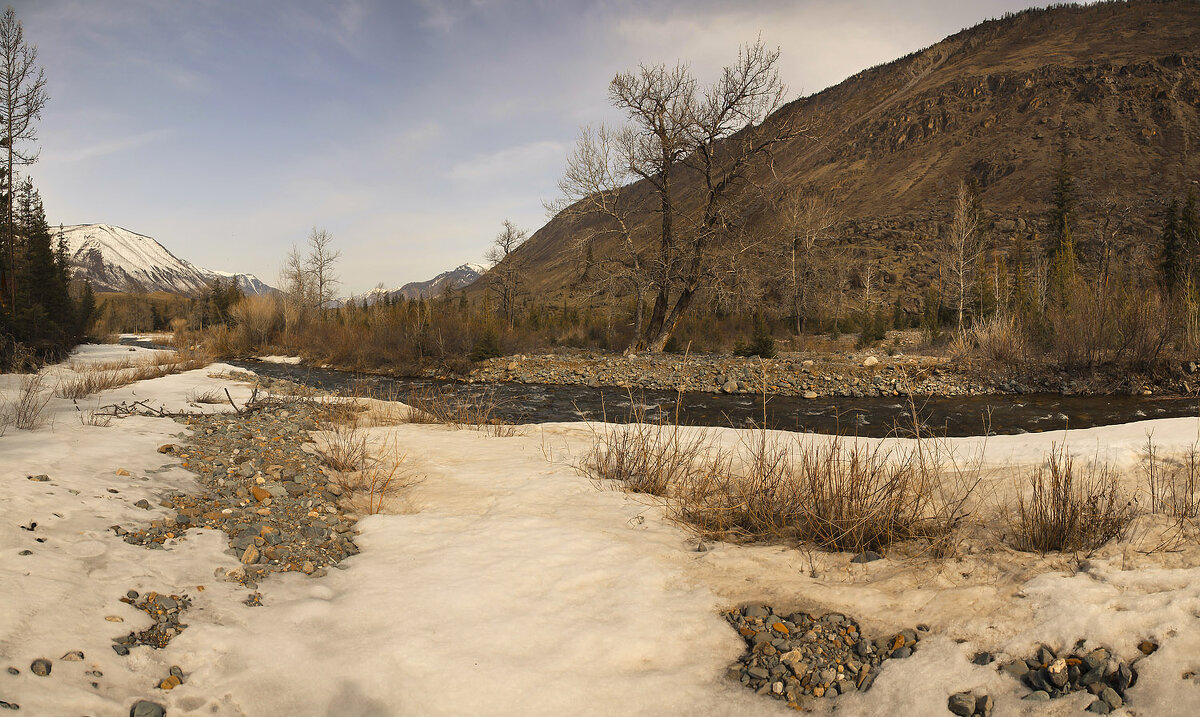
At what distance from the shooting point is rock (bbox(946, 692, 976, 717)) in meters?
1.61

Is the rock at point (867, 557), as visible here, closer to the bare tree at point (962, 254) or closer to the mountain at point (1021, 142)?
the mountain at point (1021, 142)

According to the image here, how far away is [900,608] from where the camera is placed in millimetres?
2244

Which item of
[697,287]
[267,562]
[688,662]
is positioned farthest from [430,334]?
[688,662]

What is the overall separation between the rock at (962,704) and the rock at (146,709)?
8.02 feet

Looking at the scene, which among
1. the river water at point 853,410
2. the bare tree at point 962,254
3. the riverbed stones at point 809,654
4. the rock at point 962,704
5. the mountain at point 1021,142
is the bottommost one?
the river water at point 853,410

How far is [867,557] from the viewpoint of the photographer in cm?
281

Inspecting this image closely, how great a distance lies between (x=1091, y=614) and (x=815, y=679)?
1.02 m

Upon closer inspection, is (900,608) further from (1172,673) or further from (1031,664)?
(1172,673)

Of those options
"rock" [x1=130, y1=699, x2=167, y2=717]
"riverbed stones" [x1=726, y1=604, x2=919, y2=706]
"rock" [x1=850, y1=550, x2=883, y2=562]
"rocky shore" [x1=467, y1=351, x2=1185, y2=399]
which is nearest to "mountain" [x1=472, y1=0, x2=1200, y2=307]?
"rocky shore" [x1=467, y1=351, x2=1185, y2=399]

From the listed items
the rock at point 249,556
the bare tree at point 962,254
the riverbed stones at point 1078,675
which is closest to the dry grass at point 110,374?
the rock at point 249,556

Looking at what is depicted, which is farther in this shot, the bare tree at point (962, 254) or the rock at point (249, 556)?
the bare tree at point (962, 254)

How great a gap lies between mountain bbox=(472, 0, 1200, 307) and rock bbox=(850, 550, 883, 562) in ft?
50.9

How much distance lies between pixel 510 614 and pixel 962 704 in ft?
5.60

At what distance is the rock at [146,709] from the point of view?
5.25 ft
